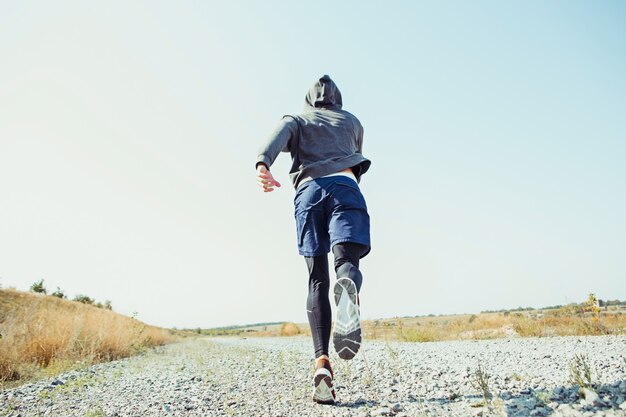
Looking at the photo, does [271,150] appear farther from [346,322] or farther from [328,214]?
[346,322]

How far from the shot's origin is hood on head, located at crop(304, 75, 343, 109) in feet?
11.8

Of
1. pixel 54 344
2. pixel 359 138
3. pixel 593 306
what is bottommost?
pixel 54 344

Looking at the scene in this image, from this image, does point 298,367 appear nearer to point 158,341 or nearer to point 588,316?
point 588,316

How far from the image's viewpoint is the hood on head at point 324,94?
3592 millimetres

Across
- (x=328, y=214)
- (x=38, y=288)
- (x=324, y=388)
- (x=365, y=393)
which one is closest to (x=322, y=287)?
(x=328, y=214)

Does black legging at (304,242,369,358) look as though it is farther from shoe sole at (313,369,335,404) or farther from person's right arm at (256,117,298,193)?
person's right arm at (256,117,298,193)

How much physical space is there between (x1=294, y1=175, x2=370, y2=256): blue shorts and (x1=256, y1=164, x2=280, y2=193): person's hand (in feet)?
0.97

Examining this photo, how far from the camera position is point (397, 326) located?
12.5m

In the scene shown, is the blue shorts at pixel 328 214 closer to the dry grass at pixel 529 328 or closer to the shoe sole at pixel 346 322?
the shoe sole at pixel 346 322

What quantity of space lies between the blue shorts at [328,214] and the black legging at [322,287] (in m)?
0.07

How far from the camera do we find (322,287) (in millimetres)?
3023

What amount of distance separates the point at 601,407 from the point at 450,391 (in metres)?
1.15

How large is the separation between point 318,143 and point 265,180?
2.03ft

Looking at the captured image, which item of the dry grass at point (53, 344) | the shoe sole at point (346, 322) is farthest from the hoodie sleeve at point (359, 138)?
the dry grass at point (53, 344)
